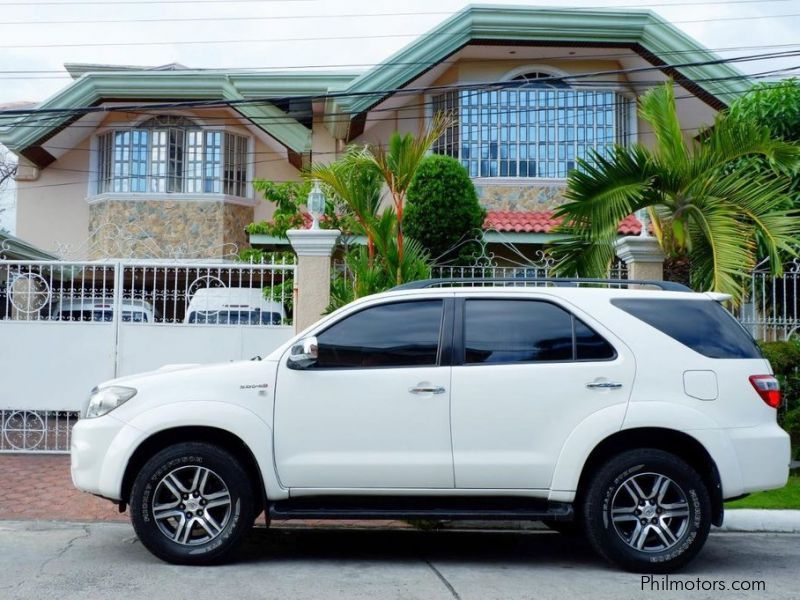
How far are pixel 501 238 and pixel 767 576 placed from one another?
9.16m

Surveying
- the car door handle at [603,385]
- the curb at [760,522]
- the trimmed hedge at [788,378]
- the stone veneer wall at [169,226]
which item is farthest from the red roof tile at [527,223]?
the car door handle at [603,385]

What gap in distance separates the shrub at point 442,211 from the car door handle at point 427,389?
6.62m

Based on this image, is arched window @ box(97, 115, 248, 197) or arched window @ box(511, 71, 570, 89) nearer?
arched window @ box(511, 71, 570, 89)

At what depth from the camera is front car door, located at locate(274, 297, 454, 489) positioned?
5863 millimetres

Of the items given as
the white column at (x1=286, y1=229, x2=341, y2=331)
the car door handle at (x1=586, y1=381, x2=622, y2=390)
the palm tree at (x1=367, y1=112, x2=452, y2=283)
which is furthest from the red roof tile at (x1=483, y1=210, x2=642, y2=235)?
the car door handle at (x1=586, y1=381, x2=622, y2=390)

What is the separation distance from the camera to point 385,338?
6160 millimetres

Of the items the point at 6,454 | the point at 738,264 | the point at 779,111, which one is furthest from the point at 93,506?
the point at 779,111

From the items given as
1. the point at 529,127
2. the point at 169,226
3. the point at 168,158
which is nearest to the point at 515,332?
the point at 529,127

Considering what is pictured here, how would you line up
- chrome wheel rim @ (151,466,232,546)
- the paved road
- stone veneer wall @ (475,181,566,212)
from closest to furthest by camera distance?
the paved road → chrome wheel rim @ (151,466,232,546) → stone veneer wall @ (475,181,566,212)

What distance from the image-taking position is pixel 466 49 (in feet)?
53.2

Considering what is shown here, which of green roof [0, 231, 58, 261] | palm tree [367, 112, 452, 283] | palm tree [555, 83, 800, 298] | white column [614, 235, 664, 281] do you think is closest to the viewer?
palm tree [555, 83, 800, 298]

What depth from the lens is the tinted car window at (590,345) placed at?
6023 millimetres

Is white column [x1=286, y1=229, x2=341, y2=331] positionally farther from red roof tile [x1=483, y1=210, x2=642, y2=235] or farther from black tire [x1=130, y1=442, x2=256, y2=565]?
red roof tile [x1=483, y1=210, x2=642, y2=235]

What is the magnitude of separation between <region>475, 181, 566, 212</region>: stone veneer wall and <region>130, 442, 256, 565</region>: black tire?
11.1 m
